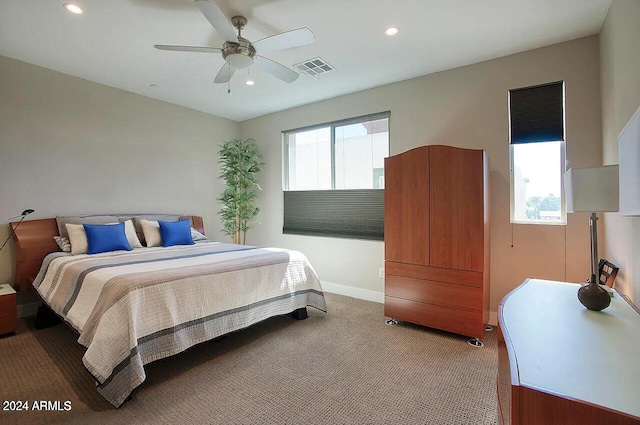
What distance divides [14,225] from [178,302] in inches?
94.1

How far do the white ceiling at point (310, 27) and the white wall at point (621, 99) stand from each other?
33 centimetres

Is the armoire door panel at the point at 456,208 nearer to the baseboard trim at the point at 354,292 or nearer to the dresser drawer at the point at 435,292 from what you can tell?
the dresser drawer at the point at 435,292

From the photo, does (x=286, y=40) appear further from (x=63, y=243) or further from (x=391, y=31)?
(x=63, y=243)

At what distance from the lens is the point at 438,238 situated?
2.91 metres

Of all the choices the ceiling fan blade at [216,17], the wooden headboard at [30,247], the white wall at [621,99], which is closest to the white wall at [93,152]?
the wooden headboard at [30,247]

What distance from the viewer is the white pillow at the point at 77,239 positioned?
322 cm

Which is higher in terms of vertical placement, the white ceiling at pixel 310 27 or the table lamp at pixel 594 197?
the white ceiling at pixel 310 27

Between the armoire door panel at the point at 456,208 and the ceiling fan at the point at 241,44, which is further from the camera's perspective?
the armoire door panel at the point at 456,208

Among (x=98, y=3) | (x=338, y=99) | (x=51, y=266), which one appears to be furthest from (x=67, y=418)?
(x=338, y=99)

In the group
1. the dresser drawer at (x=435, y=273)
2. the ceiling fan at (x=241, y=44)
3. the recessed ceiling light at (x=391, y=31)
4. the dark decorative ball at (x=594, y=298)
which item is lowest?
the dresser drawer at (x=435, y=273)

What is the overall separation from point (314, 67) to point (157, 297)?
273cm

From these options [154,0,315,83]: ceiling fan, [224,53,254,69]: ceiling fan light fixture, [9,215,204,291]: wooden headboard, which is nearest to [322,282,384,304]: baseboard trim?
[154,0,315,83]: ceiling fan

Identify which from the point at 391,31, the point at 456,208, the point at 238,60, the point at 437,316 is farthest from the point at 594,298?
the point at 238,60

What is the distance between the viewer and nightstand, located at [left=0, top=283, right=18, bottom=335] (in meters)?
2.79
